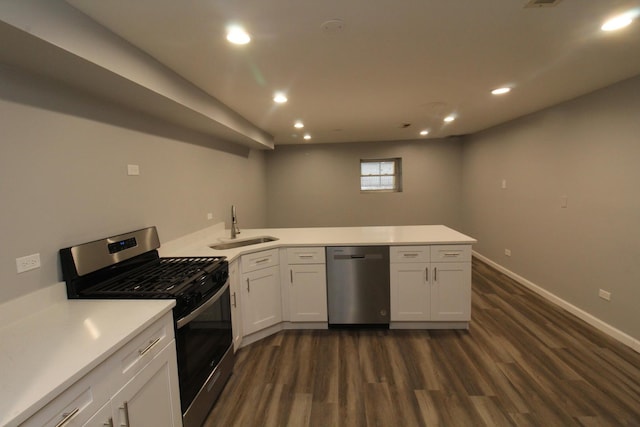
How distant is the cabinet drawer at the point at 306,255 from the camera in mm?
2857

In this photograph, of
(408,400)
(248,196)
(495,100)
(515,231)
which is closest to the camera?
(408,400)

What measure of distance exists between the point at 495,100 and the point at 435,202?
3.23 m

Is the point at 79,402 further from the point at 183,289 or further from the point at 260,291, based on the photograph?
the point at 260,291

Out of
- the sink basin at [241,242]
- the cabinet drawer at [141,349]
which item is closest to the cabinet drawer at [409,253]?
the sink basin at [241,242]

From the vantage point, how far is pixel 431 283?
2.82 meters

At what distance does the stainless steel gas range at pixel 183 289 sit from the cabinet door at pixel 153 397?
0.21 feet

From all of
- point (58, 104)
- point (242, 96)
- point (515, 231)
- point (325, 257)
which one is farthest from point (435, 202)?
point (58, 104)

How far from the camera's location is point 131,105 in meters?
→ 2.13

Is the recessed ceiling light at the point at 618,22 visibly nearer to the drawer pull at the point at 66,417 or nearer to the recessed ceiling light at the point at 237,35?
the recessed ceiling light at the point at 237,35

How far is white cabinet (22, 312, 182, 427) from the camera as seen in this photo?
0.94m

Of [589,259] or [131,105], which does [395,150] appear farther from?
[131,105]

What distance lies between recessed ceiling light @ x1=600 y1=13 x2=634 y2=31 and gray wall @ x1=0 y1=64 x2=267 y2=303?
3125 millimetres

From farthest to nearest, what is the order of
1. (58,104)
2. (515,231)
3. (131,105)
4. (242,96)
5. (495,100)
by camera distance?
(515,231) → (495,100) → (242,96) → (131,105) → (58,104)

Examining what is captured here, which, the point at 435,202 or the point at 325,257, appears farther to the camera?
the point at 435,202
